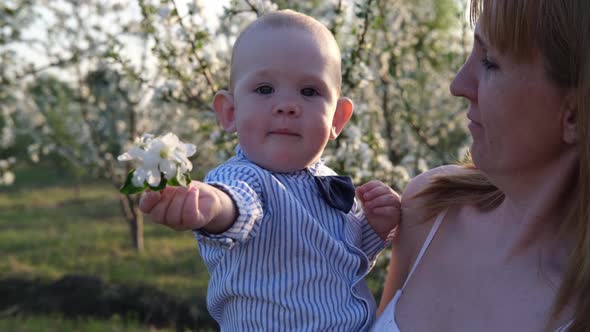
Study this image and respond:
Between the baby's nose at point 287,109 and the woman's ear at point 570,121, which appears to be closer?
the woman's ear at point 570,121

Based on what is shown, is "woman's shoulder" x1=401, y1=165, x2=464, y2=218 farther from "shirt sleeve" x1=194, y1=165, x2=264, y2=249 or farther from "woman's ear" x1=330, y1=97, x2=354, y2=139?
"shirt sleeve" x1=194, y1=165, x2=264, y2=249

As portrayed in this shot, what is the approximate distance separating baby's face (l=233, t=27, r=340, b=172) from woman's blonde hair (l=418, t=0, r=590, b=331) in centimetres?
40

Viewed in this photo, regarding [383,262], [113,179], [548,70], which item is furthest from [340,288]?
[113,179]

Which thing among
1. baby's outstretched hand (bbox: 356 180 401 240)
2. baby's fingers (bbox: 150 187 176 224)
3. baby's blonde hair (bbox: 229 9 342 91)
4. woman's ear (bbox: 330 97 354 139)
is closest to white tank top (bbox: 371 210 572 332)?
baby's outstretched hand (bbox: 356 180 401 240)

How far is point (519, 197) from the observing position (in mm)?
1688

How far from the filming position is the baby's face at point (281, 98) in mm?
1644

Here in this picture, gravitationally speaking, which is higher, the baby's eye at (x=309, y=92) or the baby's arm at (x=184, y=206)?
the baby's eye at (x=309, y=92)

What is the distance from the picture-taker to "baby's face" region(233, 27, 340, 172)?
64.7 inches

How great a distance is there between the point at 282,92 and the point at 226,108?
19cm

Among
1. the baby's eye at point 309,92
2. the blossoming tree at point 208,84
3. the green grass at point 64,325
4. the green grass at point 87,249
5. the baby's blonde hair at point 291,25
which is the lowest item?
the green grass at point 87,249

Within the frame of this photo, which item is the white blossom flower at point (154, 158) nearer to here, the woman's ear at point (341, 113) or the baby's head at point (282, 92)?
the baby's head at point (282, 92)

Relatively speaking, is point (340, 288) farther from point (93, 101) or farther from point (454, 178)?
point (93, 101)

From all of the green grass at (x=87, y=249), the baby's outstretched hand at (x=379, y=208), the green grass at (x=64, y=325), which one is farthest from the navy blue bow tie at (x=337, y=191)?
the green grass at (x=87, y=249)

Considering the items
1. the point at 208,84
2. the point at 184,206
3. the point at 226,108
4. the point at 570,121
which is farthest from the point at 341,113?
the point at 208,84
